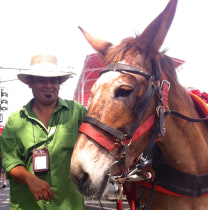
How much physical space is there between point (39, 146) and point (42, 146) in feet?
0.10

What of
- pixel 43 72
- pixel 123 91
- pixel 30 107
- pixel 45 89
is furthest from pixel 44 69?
pixel 123 91

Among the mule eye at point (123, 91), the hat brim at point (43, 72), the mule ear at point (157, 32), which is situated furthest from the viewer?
the hat brim at point (43, 72)

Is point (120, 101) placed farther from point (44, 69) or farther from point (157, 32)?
point (44, 69)

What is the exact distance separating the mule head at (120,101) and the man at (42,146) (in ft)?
2.31

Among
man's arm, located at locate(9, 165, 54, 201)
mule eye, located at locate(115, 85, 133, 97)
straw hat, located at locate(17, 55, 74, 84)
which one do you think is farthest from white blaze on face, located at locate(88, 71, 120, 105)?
man's arm, located at locate(9, 165, 54, 201)

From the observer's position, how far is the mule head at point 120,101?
1537 millimetres

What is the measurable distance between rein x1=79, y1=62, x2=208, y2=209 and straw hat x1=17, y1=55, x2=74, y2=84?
31.9 inches

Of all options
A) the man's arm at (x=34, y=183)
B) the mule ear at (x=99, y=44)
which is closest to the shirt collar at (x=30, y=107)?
the man's arm at (x=34, y=183)

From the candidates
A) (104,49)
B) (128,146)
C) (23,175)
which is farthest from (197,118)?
(23,175)

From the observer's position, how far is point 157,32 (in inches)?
Result: 72.8

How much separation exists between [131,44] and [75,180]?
1.13 meters

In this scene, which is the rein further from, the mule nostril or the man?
the man

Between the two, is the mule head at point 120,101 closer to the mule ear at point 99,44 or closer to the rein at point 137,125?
the rein at point 137,125

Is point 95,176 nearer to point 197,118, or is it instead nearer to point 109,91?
point 109,91
